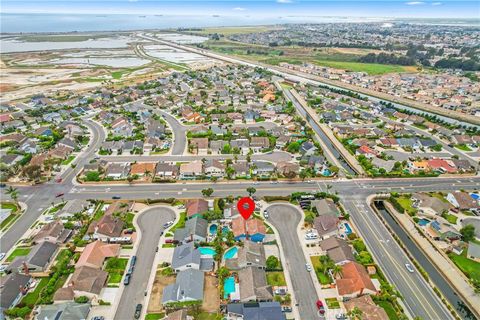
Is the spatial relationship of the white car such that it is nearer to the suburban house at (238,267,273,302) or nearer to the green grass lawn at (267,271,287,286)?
the suburban house at (238,267,273,302)

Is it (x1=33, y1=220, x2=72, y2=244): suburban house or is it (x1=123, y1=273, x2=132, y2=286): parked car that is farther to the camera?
(x1=33, y1=220, x2=72, y2=244): suburban house

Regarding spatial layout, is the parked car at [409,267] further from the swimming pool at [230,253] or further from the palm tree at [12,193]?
the palm tree at [12,193]

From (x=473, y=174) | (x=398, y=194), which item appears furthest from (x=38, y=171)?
(x=473, y=174)

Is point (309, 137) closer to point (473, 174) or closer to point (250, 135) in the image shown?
point (250, 135)

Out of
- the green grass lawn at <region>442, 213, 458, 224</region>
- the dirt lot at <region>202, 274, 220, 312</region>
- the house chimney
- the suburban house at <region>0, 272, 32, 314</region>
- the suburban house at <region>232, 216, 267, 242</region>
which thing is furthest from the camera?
the green grass lawn at <region>442, 213, 458, 224</region>

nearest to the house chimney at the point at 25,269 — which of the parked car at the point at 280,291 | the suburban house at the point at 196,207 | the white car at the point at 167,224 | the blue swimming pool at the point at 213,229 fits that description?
the white car at the point at 167,224

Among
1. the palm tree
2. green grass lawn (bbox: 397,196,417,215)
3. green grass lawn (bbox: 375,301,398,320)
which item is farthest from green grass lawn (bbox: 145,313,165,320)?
green grass lawn (bbox: 397,196,417,215)
